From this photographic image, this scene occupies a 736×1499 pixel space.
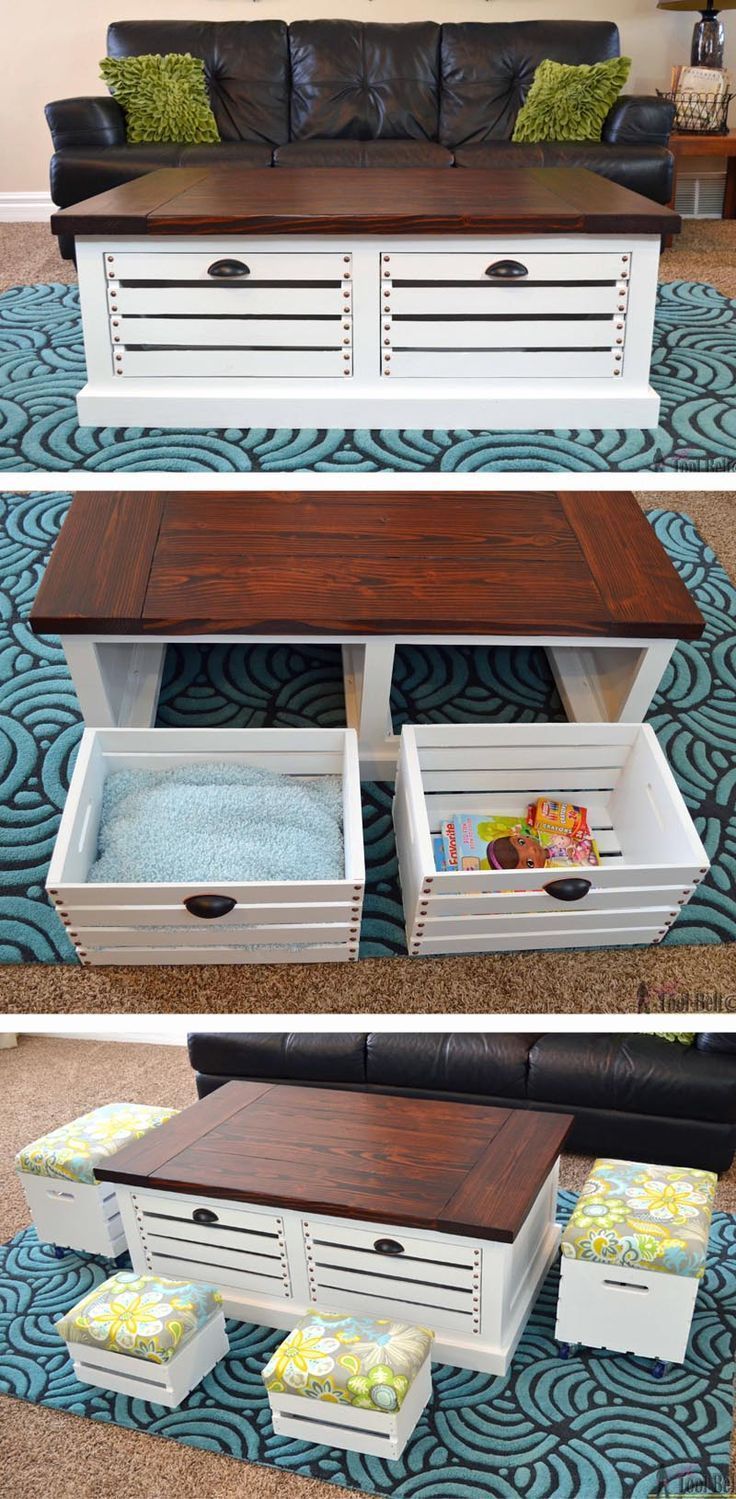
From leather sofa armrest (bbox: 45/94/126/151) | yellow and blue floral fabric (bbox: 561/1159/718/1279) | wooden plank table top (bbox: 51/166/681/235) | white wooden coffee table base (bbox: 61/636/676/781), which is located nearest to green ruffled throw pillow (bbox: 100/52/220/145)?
leather sofa armrest (bbox: 45/94/126/151)

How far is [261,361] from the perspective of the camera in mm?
1099

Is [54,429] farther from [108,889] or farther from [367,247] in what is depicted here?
[108,889]

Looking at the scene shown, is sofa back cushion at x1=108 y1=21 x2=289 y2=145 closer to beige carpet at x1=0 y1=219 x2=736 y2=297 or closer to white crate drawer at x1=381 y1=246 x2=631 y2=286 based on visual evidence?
beige carpet at x1=0 y1=219 x2=736 y2=297

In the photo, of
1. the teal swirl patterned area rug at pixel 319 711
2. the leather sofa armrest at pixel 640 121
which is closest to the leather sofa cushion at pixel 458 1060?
the teal swirl patterned area rug at pixel 319 711

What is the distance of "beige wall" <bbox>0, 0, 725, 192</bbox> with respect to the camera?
2506mm

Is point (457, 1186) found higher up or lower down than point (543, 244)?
lower down

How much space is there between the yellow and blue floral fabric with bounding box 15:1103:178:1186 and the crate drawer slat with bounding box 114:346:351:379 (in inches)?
54.6

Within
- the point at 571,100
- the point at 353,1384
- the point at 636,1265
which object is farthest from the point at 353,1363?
the point at 571,100

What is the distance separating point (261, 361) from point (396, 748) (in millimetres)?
485

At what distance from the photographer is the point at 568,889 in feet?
3.92

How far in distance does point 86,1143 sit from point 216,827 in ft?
3.46

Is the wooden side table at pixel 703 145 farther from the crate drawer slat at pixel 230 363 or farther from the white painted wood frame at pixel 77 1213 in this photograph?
the white painted wood frame at pixel 77 1213

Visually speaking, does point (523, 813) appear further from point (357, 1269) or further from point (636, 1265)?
point (357, 1269)

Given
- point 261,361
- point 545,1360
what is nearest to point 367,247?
point 261,361
